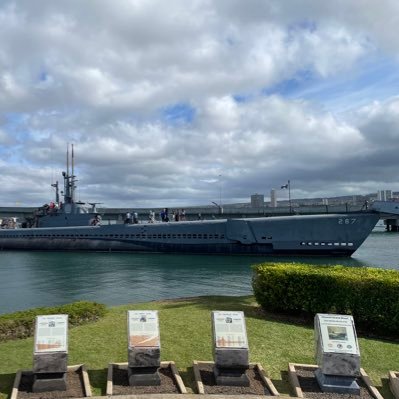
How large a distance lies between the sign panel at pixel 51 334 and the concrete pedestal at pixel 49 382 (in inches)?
13.5

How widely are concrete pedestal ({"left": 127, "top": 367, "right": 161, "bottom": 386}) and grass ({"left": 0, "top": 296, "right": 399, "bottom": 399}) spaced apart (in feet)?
1.35

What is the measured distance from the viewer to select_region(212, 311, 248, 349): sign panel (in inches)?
252

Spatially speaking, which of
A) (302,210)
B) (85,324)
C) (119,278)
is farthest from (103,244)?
(302,210)

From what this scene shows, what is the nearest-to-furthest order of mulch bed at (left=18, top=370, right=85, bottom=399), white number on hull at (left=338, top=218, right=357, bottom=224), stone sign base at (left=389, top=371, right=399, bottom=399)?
mulch bed at (left=18, top=370, right=85, bottom=399)
stone sign base at (left=389, top=371, right=399, bottom=399)
white number on hull at (left=338, top=218, right=357, bottom=224)

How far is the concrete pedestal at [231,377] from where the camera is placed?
631 centimetres

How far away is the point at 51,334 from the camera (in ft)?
20.6

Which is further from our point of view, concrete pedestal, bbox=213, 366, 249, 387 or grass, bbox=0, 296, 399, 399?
grass, bbox=0, 296, 399, 399

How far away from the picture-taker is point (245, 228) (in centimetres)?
3997

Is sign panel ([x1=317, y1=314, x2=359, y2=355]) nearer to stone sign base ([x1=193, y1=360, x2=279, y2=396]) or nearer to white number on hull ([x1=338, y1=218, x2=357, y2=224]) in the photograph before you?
stone sign base ([x1=193, y1=360, x2=279, y2=396])

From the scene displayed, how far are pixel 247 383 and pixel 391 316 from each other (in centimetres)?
387

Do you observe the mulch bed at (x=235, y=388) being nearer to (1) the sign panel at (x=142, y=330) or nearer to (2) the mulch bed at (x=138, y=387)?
(2) the mulch bed at (x=138, y=387)

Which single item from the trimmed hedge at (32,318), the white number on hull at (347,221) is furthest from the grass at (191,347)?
the white number on hull at (347,221)

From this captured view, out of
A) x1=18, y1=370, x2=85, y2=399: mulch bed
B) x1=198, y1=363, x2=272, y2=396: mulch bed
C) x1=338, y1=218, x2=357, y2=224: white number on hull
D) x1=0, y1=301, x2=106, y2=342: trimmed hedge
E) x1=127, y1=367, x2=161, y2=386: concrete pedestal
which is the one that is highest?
x1=338, y1=218, x2=357, y2=224: white number on hull

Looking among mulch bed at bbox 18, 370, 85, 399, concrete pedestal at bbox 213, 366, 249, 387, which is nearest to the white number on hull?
concrete pedestal at bbox 213, 366, 249, 387
